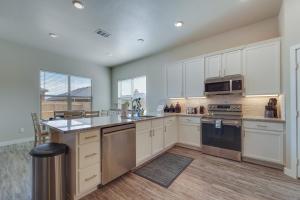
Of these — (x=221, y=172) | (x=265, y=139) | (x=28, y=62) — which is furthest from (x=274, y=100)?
(x=28, y=62)

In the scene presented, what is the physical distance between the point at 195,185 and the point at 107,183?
1.33 metres

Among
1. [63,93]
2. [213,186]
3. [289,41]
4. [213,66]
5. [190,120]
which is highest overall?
[289,41]

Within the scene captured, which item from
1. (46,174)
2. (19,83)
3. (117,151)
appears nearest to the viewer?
(46,174)

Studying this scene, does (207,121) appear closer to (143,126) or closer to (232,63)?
(232,63)

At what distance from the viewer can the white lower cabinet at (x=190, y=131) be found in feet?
11.5

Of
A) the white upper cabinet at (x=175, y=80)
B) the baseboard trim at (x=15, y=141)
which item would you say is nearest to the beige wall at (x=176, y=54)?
the white upper cabinet at (x=175, y=80)

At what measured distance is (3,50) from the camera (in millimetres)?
4016

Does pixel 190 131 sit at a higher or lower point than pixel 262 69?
lower

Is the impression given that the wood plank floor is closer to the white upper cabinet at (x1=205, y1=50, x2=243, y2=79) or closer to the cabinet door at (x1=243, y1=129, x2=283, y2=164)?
the cabinet door at (x1=243, y1=129, x2=283, y2=164)

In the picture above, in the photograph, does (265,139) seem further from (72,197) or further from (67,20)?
(67,20)

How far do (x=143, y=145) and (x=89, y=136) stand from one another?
1.18 meters

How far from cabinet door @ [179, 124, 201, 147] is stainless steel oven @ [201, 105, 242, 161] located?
176 mm

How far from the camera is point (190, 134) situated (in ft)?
12.0

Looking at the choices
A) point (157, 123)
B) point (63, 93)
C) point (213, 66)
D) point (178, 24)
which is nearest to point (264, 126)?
point (213, 66)
